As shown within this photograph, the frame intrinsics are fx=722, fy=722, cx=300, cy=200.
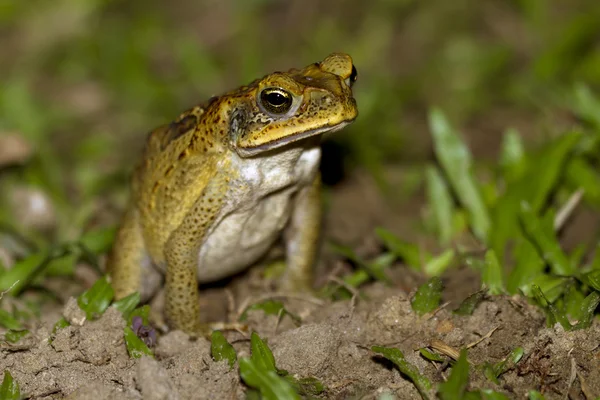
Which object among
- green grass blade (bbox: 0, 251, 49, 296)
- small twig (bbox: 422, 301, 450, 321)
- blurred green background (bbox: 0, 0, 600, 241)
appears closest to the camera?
small twig (bbox: 422, 301, 450, 321)

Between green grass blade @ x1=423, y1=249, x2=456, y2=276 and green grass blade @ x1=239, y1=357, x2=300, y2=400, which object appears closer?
green grass blade @ x1=239, y1=357, x2=300, y2=400

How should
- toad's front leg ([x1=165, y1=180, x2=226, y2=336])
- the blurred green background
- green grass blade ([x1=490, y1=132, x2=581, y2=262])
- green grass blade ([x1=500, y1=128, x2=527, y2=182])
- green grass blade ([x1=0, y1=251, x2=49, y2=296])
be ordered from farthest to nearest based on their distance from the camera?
the blurred green background, green grass blade ([x1=500, y1=128, x2=527, y2=182]), green grass blade ([x1=490, y1=132, x2=581, y2=262]), green grass blade ([x1=0, y1=251, x2=49, y2=296]), toad's front leg ([x1=165, y1=180, x2=226, y2=336])

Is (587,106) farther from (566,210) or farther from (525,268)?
(525,268)

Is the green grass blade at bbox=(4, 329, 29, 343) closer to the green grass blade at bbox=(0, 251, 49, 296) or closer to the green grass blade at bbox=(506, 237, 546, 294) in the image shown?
the green grass blade at bbox=(0, 251, 49, 296)

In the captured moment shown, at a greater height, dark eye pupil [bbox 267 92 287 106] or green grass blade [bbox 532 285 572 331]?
dark eye pupil [bbox 267 92 287 106]

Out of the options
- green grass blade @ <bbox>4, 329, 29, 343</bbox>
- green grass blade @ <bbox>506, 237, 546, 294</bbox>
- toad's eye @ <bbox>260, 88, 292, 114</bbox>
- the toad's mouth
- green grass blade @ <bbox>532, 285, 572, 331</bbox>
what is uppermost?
toad's eye @ <bbox>260, 88, 292, 114</bbox>

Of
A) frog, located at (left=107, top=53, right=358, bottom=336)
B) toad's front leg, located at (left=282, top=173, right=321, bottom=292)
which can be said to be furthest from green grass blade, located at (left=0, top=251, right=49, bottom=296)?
toad's front leg, located at (left=282, top=173, right=321, bottom=292)

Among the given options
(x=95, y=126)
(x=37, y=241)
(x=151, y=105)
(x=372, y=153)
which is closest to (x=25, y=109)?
(x=95, y=126)
